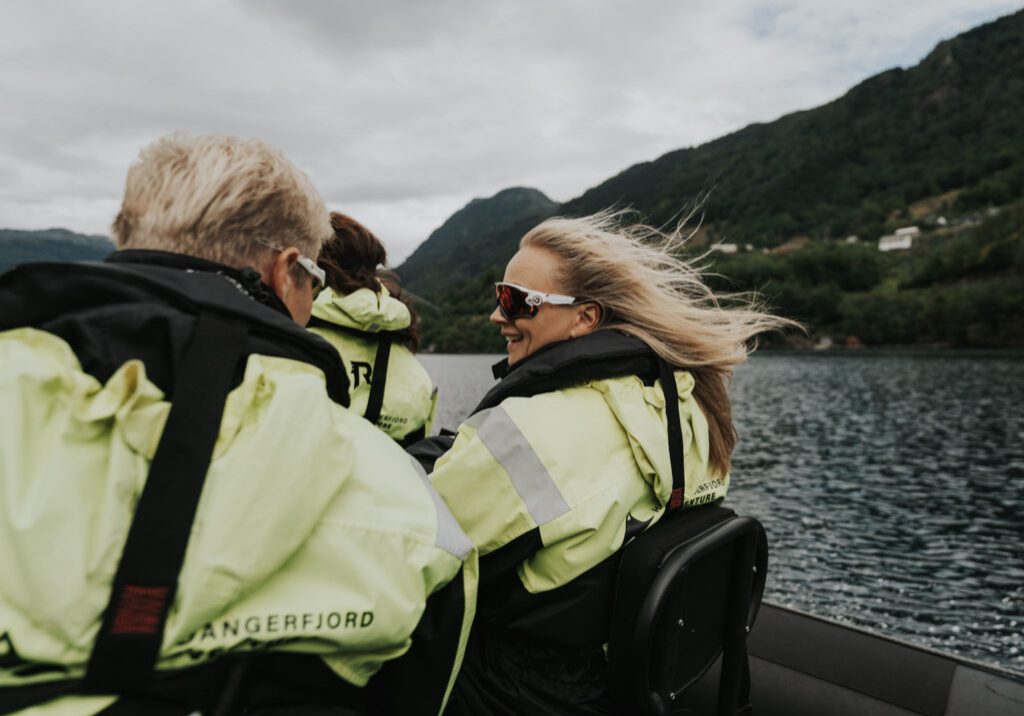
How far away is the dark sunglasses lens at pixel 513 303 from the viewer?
7.63 feet

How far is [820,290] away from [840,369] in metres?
31.8

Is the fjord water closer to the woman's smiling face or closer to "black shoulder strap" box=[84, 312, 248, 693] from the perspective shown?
the woman's smiling face

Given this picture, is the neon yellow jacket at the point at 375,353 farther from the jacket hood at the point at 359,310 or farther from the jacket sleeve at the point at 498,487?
the jacket sleeve at the point at 498,487

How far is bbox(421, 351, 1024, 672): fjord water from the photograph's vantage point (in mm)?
11852

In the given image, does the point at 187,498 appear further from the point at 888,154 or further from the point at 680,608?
the point at 888,154

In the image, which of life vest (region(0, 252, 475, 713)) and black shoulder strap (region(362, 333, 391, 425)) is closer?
life vest (region(0, 252, 475, 713))

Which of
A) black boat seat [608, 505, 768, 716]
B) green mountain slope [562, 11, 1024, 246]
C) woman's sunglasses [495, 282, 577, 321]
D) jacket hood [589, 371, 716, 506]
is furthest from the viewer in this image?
green mountain slope [562, 11, 1024, 246]

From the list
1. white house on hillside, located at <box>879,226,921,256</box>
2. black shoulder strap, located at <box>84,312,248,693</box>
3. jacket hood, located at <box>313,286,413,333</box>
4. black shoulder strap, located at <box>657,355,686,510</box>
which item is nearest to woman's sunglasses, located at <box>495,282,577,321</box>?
black shoulder strap, located at <box>657,355,686,510</box>

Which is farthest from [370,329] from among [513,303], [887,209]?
[887,209]

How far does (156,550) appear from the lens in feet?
3.25

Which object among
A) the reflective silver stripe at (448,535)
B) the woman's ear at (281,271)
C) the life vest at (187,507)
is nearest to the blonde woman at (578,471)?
the reflective silver stripe at (448,535)

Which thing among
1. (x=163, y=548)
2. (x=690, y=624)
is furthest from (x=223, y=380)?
(x=690, y=624)

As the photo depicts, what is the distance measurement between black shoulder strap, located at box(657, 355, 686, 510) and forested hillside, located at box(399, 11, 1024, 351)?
4738 centimetres

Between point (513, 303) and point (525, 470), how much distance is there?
2.65 ft
